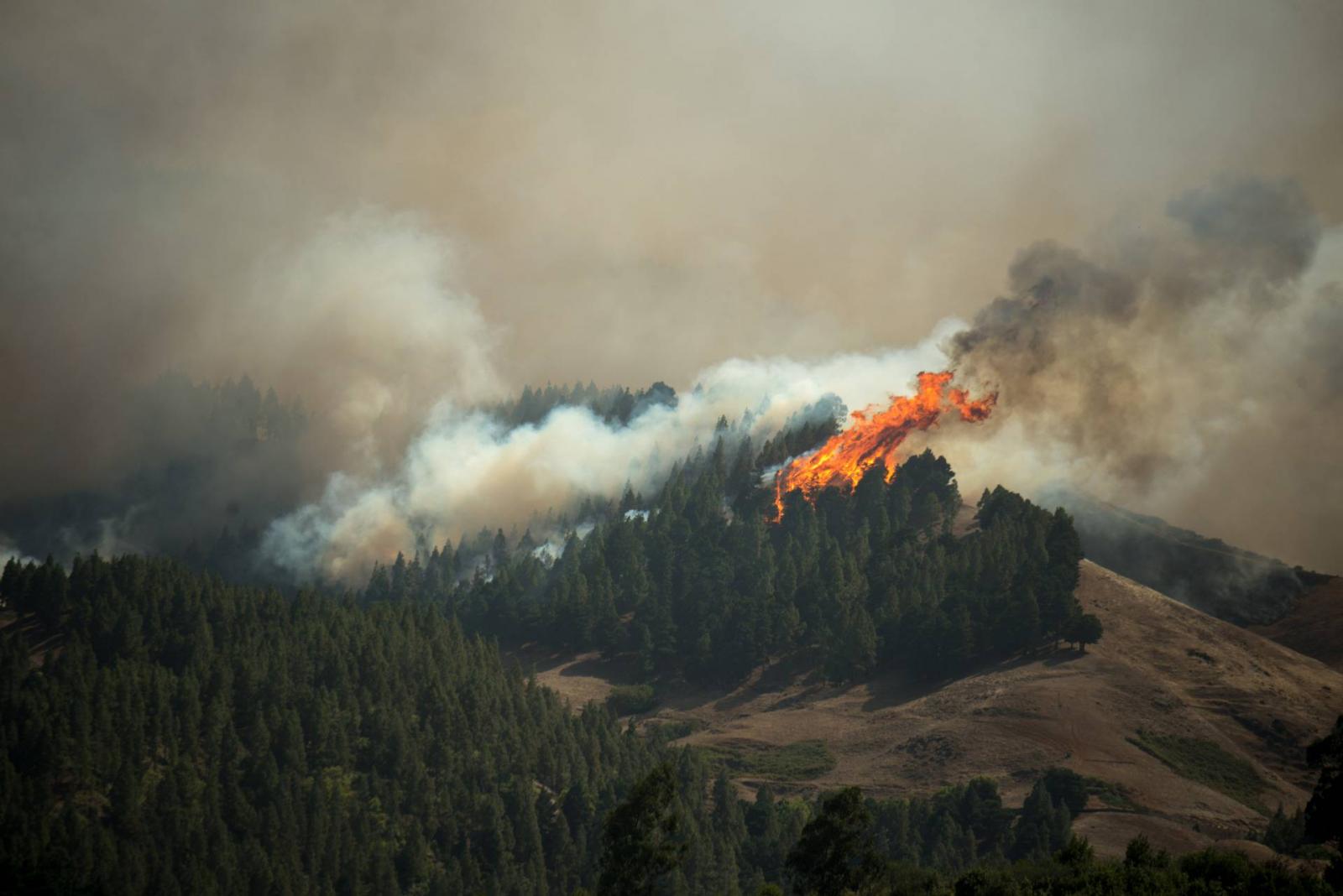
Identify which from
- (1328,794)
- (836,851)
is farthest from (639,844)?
(1328,794)

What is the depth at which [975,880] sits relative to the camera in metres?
122

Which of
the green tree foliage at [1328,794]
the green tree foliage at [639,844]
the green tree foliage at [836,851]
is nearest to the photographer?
the green tree foliage at [1328,794]

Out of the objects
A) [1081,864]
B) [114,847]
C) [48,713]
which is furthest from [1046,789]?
[48,713]

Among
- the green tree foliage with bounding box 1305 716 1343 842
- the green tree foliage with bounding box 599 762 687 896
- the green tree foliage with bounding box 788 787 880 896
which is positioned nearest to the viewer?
the green tree foliage with bounding box 1305 716 1343 842

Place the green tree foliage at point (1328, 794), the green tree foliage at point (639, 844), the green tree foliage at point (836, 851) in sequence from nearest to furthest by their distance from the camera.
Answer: the green tree foliage at point (1328, 794) → the green tree foliage at point (639, 844) → the green tree foliage at point (836, 851)

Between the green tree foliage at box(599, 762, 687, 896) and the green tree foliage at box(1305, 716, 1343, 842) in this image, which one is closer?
the green tree foliage at box(1305, 716, 1343, 842)

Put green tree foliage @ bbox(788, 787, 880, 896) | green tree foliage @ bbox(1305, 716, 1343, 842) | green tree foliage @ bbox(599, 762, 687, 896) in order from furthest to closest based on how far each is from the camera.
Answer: green tree foliage @ bbox(788, 787, 880, 896) < green tree foliage @ bbox(599, 762, 687, 896) < green tree foliage @ bbox(1305, 716, 1343, 842)

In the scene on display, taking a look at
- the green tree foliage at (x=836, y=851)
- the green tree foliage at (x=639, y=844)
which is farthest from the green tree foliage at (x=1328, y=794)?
the green tree foliage at (x=639, y=844)

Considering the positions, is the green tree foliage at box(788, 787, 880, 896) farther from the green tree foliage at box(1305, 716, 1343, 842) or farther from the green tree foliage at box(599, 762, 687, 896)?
the green tree foliage at box(1305, 716, 1343, 842)

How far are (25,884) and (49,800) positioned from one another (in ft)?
131

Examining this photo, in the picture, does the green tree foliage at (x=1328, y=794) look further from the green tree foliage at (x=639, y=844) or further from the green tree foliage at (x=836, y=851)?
the green tree foliage at (x=639, y=844)

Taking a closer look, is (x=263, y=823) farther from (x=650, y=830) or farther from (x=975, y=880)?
(x=975, y=880)

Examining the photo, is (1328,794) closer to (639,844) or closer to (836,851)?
(836,851)

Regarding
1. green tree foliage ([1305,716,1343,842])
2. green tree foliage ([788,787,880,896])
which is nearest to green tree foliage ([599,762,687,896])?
green tree foliage ([788,787,880,896])
